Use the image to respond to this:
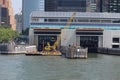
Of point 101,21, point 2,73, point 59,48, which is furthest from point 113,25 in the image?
point 2,73

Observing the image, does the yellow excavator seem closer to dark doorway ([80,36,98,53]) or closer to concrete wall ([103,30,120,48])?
dark doorway ([80,36,98,53])

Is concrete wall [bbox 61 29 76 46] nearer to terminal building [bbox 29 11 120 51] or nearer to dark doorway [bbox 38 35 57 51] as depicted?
terminal building [bbox 29 11 120 51]

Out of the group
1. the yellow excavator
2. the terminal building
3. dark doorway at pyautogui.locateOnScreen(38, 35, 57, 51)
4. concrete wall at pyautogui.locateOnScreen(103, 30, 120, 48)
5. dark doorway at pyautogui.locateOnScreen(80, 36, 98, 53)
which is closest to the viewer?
the yellow excavator

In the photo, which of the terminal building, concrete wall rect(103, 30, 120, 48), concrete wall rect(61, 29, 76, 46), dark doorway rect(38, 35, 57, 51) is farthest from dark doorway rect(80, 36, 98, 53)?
dark doorway rect(38, 35, 57, 51)

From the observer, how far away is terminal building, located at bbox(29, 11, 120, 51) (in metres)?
139

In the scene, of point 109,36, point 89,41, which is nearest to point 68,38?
point 89,41

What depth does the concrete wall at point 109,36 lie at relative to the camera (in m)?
138

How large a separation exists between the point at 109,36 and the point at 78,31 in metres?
9.26

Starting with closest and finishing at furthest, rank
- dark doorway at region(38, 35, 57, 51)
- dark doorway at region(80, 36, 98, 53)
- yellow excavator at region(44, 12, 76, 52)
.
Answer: yellow excavator at region(44, 12, 76, 52), dark doorway at region(38, 35, 57, 51), dark doorway at region(80, 36, 98, 53)

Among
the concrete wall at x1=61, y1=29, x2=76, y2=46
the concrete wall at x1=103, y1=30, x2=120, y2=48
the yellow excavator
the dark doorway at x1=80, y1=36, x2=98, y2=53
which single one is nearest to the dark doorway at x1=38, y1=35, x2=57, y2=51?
the yellow excavator

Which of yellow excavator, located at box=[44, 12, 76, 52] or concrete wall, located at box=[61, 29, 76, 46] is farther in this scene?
concrete wall, located at box=[61, 29, 76, 46]

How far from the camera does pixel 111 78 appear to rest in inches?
2312

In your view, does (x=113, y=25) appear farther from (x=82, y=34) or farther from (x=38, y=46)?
(x=38, y=46)

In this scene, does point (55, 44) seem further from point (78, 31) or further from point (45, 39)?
point (78, 31)
